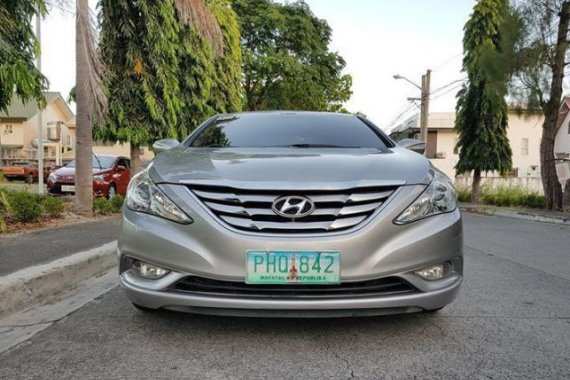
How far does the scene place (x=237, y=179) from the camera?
290 cm

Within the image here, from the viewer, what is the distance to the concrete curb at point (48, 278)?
3758 millimetres

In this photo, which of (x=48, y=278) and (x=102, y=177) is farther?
(x=102, y=177)

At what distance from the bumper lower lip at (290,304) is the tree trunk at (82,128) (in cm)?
692

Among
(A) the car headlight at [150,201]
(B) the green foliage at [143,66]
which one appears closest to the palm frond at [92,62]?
(B) the green foliage at [143,66]

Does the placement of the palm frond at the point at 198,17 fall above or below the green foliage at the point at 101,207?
above

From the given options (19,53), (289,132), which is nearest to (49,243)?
(19,53)

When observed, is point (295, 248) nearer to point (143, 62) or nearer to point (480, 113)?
point (143, 62)

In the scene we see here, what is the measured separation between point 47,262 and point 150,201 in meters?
2.22

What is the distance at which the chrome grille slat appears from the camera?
275 cm

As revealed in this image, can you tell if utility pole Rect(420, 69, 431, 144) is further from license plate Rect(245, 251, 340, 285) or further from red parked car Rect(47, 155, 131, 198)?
license plate Rect(245, 251, 340, 285)

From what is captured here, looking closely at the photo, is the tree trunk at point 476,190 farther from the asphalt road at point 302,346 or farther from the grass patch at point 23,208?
the asphalt road at point 302,346

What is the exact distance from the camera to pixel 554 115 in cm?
1563

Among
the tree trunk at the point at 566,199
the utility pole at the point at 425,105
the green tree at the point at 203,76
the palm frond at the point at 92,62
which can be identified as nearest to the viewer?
the palm frond at the point at 92,62

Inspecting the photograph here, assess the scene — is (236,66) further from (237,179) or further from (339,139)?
(237,179)
